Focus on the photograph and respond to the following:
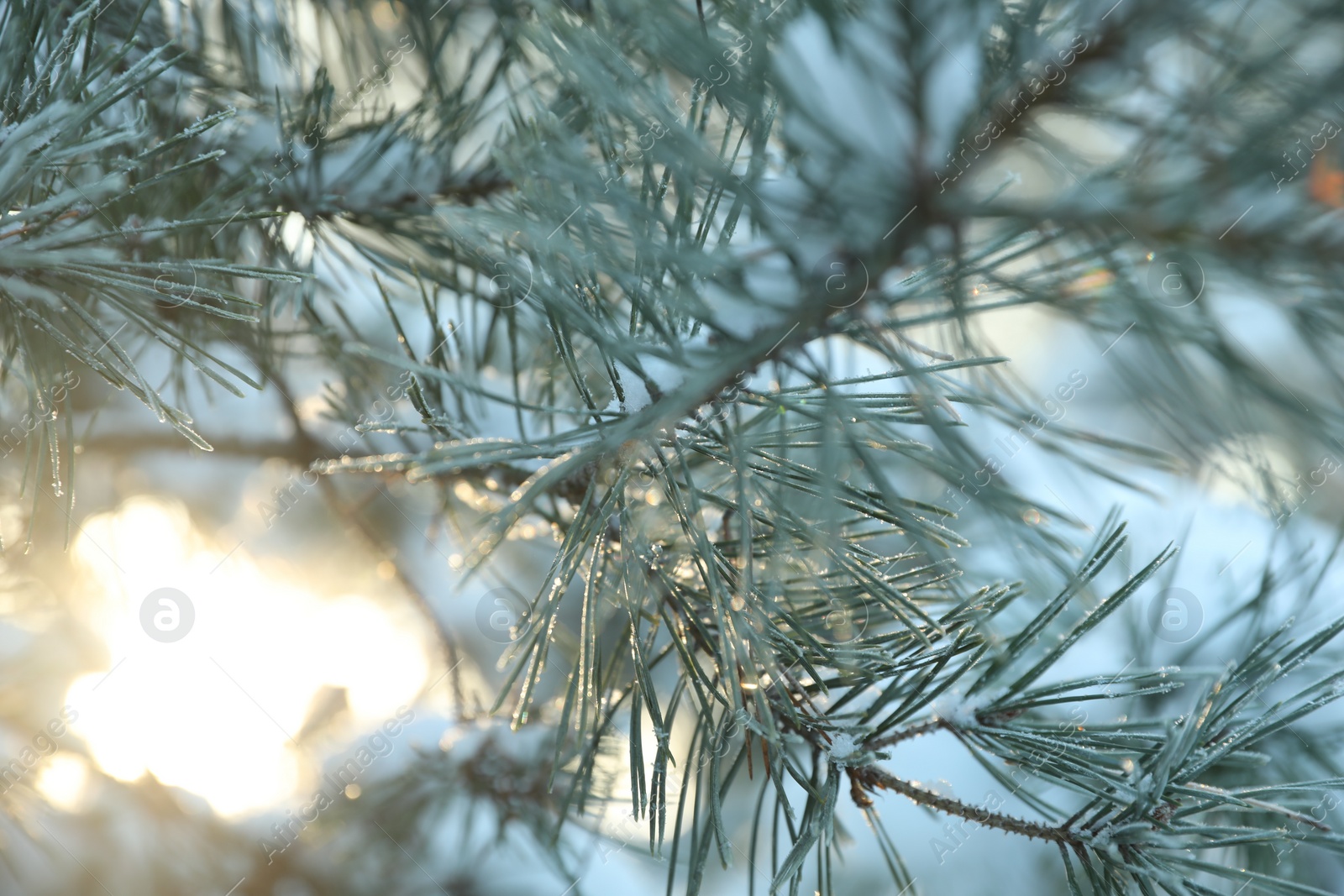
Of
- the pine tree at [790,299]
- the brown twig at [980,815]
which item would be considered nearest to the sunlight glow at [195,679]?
the pine tree at [790,299]

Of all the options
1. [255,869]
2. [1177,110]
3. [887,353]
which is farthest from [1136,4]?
[255,869]

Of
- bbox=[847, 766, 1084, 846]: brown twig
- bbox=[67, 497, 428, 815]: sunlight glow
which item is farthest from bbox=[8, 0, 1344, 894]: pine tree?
bbox=[67, 497, 428, 815]: sunlight glow

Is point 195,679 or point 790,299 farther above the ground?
point 790,299

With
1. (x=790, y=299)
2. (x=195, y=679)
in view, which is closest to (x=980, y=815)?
(x=790, y=299)

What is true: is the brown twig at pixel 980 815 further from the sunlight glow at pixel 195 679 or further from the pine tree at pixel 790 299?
the sunlight glow at pixel 195 679

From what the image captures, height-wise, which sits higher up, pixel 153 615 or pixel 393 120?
pixel 393 120

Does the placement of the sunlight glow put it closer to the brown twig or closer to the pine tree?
the pine tree

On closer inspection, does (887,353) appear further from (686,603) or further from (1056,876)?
(1056,876)

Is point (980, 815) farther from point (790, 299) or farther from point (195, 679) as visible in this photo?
point (195, 679)
